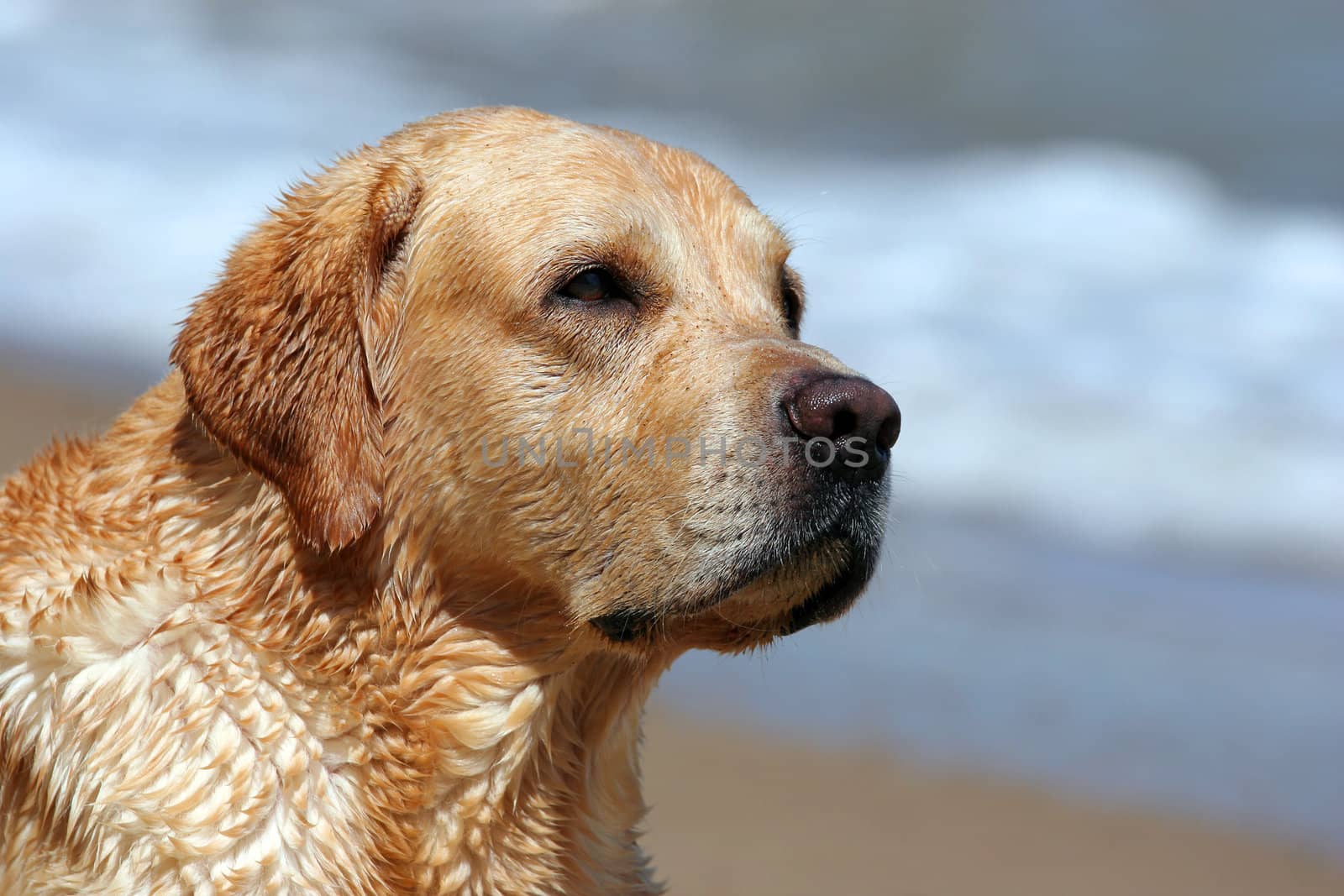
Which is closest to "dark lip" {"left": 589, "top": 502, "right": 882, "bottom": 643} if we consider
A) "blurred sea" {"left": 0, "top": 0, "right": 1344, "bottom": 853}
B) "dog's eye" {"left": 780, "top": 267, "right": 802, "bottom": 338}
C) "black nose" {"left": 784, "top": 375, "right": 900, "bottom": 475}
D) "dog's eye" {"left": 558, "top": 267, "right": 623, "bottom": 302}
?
"black nose" {"left": 784, "top": 375, "right": 900, "bottom": 475}

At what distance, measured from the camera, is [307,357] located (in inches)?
140

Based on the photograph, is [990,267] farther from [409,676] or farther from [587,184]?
[409,676]

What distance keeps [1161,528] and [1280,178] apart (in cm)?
→ 578

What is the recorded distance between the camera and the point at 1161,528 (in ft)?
35.0

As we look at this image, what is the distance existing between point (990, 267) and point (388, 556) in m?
11.4

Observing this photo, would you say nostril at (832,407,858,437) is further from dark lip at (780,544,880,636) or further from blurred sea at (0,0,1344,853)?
blurred sea at (0,0,1344,853)

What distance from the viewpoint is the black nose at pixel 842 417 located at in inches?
131

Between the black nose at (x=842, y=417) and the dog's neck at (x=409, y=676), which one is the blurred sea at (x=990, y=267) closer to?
the black nose at (x=842, y=417)

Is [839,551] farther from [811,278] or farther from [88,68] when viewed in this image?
[88,68]

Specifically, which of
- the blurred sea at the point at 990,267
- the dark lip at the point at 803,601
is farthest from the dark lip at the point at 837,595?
the blurred sea at the point at 990,267

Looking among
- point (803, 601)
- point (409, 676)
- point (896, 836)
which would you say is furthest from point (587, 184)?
point (896, 836)

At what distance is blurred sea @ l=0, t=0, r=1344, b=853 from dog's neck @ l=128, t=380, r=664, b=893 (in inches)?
68.0

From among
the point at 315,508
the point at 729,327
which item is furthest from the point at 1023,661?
the point at 315,508

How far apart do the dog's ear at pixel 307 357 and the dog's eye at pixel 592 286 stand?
472 mm
